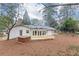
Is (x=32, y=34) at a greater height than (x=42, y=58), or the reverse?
(x=32, y=34)

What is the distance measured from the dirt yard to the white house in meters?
0.05

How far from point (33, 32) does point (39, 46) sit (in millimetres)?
135

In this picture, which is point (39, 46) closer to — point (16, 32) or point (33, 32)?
point (33, 32)

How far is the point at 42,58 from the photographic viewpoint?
1567 mm

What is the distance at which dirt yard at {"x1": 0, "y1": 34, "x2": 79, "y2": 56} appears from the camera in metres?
1.57

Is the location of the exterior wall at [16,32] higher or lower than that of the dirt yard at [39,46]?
higher

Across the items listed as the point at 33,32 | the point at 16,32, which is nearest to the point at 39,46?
the point at 33,32

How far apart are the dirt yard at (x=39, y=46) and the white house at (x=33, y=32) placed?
5 cm

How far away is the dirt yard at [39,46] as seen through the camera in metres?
1.57

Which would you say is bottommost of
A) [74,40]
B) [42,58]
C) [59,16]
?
[42,58]

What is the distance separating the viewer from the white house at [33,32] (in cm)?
156

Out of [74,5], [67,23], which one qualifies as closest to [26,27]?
[67,23]

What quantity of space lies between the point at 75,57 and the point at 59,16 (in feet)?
1.27

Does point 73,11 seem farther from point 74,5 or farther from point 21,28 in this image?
point 21,28
